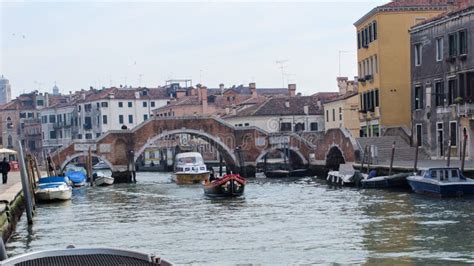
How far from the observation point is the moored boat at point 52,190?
26.2 meters

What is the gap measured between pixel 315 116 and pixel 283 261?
135 feet

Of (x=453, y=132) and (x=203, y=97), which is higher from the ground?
(x=203, y=97)

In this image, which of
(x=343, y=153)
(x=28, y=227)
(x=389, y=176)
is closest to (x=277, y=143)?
(x=343, y=153)

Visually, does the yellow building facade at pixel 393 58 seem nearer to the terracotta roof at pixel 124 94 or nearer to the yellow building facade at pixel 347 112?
the yellow building facade at pixel 347 112

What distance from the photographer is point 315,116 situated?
5384 centimetres

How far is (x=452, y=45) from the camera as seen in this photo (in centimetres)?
2919

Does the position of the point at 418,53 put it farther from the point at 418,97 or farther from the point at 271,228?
the point at 271,228

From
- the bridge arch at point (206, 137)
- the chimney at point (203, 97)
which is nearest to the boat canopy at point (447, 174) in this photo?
the bridge arch at point (206, 137)

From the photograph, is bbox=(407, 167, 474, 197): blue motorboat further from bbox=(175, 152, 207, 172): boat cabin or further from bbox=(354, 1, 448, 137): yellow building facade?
bbox=(175, 152, 207, 172): boat cabin

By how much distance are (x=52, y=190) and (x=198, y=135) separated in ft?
56.4

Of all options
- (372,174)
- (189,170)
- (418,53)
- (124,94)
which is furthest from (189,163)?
(124,94)

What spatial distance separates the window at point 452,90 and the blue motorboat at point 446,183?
6101 mm

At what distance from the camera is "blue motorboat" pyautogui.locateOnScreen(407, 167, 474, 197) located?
2250 centimetres

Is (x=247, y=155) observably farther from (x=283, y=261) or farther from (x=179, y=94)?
(x=283, y=261)
